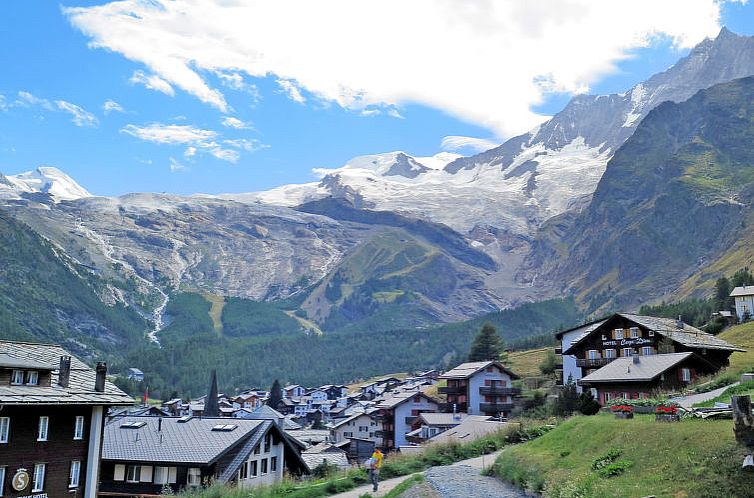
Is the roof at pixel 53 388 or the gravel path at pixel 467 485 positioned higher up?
the roof at pixel 53 388

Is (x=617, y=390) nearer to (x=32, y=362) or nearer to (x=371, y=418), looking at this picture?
(x=32, y=362)

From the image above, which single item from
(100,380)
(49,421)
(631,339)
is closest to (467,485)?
(49,421)

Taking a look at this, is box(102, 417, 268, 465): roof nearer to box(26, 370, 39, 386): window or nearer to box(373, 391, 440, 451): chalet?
box(26, 370, 39, 386): window

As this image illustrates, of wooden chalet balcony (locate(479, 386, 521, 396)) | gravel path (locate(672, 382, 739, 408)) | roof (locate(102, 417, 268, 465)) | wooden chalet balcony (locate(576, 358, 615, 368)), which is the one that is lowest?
roof (locate(102, 417, 268, 465))

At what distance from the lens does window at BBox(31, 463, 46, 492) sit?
115ft

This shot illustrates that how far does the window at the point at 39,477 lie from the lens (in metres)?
35.1

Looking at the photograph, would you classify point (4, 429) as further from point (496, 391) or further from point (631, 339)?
point (496, 391)

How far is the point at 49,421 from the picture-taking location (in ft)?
118

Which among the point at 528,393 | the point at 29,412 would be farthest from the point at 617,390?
the point at 528,393

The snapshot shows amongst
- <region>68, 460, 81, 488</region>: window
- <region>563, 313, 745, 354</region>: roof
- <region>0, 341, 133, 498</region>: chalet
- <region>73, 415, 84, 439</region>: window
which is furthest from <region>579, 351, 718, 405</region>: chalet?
<region>68, 460, 81, 488</region>: window

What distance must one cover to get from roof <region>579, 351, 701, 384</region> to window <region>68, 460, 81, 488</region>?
1400 inches

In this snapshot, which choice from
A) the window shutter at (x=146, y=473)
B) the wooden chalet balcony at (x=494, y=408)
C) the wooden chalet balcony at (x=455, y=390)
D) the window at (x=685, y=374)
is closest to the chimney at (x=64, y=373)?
the window shutter at (x=146, y=473)

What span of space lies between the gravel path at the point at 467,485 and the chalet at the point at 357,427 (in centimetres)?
7636

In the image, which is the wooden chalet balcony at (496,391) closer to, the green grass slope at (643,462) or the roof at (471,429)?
the roof at (471,429)
